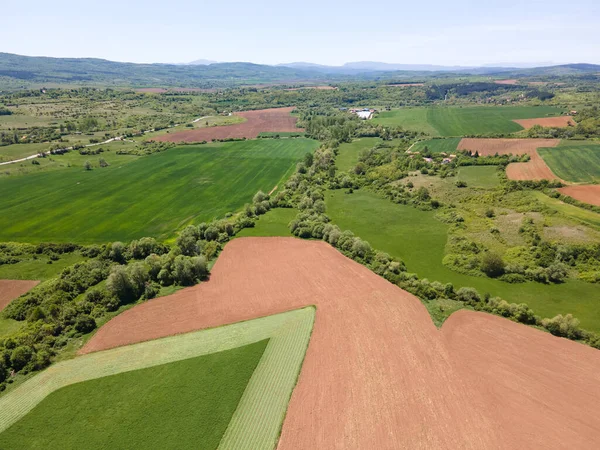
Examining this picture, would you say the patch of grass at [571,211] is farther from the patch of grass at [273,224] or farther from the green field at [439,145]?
the patch of grass at [273,224]

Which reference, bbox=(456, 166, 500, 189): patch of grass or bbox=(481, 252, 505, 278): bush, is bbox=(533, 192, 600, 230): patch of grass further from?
bbox=(481, 252, 505, 278): bush

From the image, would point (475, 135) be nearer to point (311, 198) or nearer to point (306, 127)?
point (306, 127)

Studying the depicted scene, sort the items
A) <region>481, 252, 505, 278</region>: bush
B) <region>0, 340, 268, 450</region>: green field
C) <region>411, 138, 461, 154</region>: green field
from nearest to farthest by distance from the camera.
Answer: <region>0, 340, 268, 450</region>: green field < <region>481, 252, 505, 278</region>: bush < <region>411, 138, 461, 154</region>: green field

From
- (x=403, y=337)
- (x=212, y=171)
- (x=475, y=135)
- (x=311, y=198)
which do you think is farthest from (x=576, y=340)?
(x=475, y=135)

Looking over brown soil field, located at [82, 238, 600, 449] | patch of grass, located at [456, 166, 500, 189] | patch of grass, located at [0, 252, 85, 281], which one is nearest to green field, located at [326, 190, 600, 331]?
brown soil field, located at [82, 238, 600, 449]

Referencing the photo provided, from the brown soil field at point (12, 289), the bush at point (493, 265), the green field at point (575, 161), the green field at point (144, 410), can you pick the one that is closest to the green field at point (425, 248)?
the bush at point (493, 265)

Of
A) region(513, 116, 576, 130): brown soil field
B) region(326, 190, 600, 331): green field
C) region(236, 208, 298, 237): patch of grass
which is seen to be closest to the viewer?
region(326, 190, 600, 331): green field

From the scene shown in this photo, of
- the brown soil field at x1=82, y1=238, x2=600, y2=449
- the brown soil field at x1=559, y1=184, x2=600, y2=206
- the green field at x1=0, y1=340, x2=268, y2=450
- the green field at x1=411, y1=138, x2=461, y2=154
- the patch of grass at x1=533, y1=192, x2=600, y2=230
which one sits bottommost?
the green field at x1=0, y1=340, x2=268, y2=450
